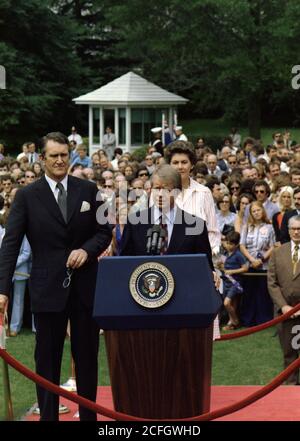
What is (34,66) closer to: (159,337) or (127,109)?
(127,109)

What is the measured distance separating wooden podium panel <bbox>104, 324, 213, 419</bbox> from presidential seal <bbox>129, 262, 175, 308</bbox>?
0.69ft

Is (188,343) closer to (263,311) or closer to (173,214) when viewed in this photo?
(173,214)

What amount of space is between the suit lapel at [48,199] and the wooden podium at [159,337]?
742 mm

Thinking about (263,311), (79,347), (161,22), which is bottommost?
(263,311)

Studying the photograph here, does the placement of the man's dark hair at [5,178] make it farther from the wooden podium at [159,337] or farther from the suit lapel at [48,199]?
the wooden podium at [159,337]

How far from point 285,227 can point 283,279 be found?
189 cm

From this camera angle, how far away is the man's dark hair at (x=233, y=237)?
→ 562 inches

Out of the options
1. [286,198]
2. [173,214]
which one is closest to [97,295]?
[173,214]

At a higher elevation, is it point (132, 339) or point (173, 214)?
point (173, 214)

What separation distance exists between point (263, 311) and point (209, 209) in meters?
5.02

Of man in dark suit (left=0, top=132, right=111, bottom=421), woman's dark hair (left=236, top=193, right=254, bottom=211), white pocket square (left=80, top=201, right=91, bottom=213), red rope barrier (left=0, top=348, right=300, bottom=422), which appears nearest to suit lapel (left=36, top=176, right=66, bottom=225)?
man in dark suit (left=0, top=132, right=111, bottom=421)

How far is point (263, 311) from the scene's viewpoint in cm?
1437

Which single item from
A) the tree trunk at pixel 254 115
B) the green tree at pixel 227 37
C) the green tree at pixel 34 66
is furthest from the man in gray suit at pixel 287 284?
the tree trunk at pixel 254 115

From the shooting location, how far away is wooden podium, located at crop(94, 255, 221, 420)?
7.11m
